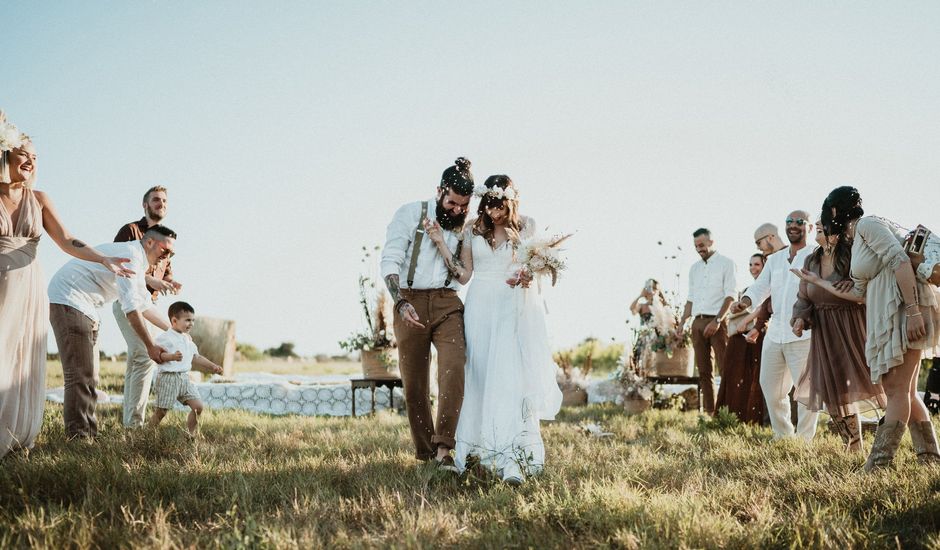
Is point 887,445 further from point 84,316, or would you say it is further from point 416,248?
point 84,316

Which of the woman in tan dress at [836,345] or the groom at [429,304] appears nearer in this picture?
the groom at [429,304]

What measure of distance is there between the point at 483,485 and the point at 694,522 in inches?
67.3

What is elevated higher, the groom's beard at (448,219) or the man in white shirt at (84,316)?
the groom's beard at (448,219)

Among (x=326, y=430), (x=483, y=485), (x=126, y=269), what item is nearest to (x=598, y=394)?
(x=326, y=430)

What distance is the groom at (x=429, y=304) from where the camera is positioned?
208 inches

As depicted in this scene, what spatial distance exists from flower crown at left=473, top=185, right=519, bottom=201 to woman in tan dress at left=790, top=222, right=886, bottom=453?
2.69 m

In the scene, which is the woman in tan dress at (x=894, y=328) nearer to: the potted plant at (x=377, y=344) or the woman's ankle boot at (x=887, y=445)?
the woman's ankle boot at (x=887, y=445)

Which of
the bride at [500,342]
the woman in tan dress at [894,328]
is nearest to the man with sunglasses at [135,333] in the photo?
the bride at [500,342]

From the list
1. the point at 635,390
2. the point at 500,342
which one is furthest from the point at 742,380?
the point at 500,342

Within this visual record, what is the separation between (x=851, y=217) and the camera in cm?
555

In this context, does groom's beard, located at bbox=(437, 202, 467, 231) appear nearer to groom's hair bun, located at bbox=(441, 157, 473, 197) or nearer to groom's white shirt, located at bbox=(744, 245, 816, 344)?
groom's hair bun, located at bbox=(441, 157, 473, 197)

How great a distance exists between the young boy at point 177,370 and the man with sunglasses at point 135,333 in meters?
0.23

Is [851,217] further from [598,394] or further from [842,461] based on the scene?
[598,394]

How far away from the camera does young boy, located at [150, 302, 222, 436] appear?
6.87 meters
